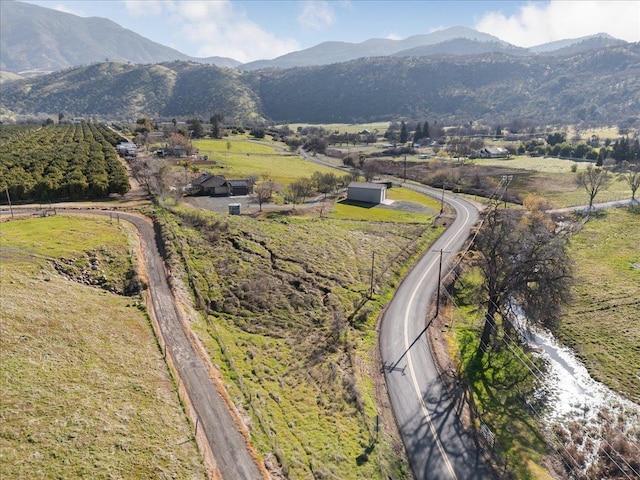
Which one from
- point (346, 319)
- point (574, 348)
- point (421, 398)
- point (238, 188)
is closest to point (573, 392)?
point (574, 348)

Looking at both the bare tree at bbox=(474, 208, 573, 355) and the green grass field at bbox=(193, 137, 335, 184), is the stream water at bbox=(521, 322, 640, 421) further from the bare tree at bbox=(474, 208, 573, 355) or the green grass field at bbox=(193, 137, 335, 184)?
the green grass field at bbox=(193, 137, 335, 184)

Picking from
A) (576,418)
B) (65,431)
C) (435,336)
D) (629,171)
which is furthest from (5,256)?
(629,171)

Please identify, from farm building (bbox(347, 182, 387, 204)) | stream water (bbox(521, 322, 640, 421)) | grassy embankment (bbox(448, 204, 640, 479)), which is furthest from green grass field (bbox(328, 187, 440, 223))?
stream water (bbox(521, 322, 640, 421))

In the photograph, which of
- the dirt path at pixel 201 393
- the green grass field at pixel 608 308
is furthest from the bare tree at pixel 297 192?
the green grass field at pixel 608 308

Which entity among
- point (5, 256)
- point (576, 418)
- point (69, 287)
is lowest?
point (576, 418)

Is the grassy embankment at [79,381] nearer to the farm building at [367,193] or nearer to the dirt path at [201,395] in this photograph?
the dirt path at [201,395]

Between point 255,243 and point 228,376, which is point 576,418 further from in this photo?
point 255,243
